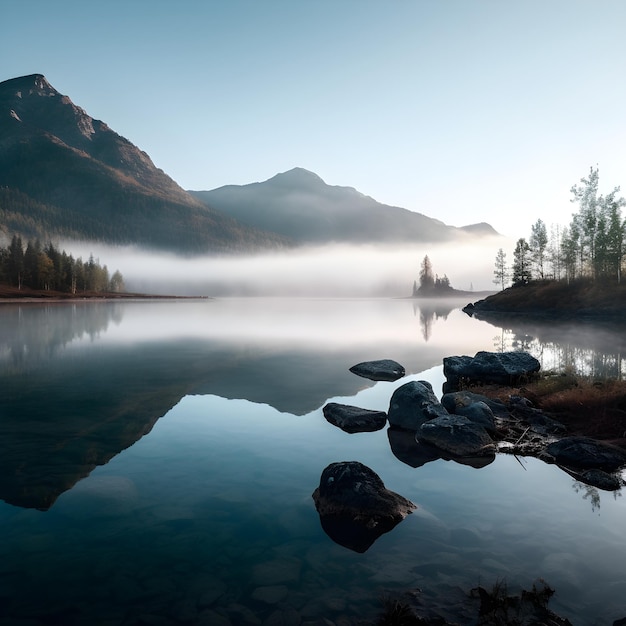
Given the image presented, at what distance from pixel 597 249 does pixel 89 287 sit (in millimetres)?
180310

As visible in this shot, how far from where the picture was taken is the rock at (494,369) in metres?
22.2

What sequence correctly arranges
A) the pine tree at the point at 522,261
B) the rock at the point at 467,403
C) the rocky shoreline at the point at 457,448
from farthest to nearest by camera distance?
1. the pine tree at the point at 522,261
2. the rock at the point at 467,403
3. the rocky shoreline at the point at 457,448

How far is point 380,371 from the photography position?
2520cm

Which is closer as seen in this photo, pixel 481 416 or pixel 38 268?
pixel 481 416

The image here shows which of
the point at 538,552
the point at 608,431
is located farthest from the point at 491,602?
Result: the point at 608,431

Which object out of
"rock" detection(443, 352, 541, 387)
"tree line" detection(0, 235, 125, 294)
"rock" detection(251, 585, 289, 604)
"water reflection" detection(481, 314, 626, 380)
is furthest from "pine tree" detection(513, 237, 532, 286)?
"tree line" detection(0, 235, 125, 294)

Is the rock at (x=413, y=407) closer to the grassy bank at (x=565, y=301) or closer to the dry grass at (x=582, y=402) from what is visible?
the dry grass at (x=582, y=402)

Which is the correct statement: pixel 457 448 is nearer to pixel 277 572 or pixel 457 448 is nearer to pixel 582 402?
pixel 582 402

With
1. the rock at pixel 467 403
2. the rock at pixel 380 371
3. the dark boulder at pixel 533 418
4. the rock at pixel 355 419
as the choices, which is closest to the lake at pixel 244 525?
the rock at pixel 355 419

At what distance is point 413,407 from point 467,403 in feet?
8.37

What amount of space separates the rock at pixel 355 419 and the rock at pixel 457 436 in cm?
212

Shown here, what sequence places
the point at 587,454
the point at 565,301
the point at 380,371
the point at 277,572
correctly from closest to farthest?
the point at 277,572
the point at 587,454
the point at 380,371
the point at 565,301

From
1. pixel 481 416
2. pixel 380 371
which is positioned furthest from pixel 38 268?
pixel 481 416

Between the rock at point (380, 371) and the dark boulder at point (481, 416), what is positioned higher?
the dark boulder at point (481, 416)
